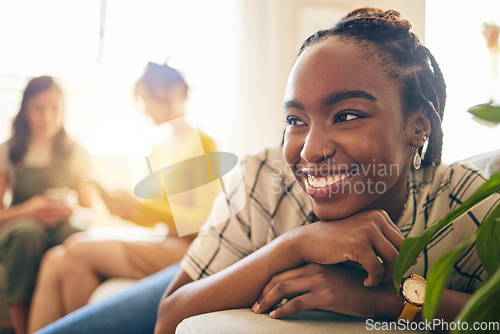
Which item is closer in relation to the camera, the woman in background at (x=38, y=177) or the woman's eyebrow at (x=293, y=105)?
the woman's eyebrow at (x=293, y=105)

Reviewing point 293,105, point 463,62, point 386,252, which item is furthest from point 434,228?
point 463,62

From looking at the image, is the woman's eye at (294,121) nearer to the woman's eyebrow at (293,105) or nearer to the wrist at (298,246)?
the woman's eyebrow at (293,105)

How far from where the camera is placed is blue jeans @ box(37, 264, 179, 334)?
2.96 ft

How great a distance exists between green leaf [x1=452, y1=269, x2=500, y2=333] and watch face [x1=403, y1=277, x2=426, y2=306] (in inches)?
11.2

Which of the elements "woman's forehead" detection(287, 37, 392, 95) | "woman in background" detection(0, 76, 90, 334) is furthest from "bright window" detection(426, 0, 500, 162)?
"woman in background" detection(0, 76, 90, 334)

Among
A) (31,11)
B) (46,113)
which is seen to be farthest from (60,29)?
(46,113)

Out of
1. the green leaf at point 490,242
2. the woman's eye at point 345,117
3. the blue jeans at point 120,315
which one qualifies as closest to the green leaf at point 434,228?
the green leaf at point 490,242

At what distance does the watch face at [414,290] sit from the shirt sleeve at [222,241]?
32 centimetres

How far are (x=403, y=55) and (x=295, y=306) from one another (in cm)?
46

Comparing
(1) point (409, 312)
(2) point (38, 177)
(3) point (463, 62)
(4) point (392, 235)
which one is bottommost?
(2) point (38, 177)

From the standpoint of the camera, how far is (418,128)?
77 centimetres

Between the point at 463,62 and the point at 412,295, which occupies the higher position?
the point at 463,62

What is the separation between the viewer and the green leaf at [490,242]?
418 millimetres

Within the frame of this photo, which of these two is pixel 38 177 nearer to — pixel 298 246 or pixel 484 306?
pixel 298 246
